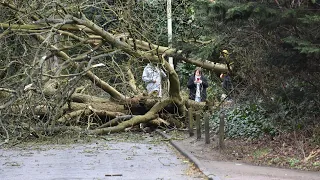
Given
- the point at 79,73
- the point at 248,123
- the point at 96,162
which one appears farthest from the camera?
the point at 79,73

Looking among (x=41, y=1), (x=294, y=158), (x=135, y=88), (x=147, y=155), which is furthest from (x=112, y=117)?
(x=294, y=158)

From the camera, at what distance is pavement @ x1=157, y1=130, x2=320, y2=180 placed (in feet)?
31.6

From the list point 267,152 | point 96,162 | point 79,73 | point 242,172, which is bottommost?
point 96,162

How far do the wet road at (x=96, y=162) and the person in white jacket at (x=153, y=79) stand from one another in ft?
11.5

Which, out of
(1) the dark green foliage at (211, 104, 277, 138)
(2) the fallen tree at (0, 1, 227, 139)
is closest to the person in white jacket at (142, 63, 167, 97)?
(2) the fallen tree at (0, 1, 227, 139)

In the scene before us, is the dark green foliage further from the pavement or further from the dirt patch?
the pavement

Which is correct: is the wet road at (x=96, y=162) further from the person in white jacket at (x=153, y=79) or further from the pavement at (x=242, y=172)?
the person in white jacket at (x=153, y=79)

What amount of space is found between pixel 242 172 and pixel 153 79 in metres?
9.68

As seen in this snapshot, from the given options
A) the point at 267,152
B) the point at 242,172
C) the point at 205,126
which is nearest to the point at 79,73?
the point at 205,126

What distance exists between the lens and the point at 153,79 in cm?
1970

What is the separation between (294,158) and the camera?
37.9 ft

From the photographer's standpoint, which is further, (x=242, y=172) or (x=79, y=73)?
(x=79, y=73)

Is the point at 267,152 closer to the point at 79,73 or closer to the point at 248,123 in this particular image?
the point at 248,123

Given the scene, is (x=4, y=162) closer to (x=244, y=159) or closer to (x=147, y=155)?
(x=147, y=155)
